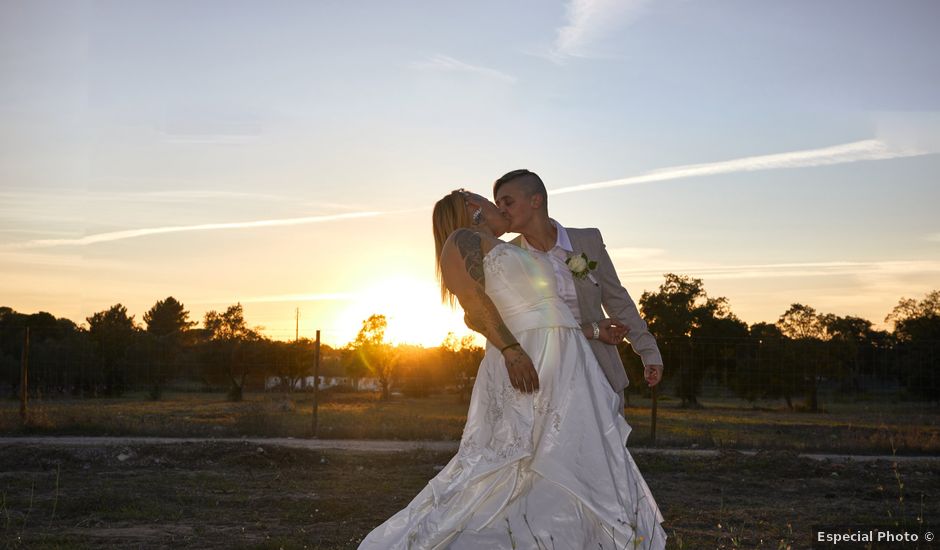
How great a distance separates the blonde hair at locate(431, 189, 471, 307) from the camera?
13.2 ft

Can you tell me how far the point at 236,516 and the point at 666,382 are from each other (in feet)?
132

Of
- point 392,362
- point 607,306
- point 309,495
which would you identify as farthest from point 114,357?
point 607,306

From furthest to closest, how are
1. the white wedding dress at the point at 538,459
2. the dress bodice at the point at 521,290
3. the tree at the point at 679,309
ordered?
the tree at the point at 679,309
the dress bodice at the point at 521,290
the white wedding dress at the point at 538,459

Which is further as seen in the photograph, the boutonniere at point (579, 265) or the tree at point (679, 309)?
the tree at point (679, 309)

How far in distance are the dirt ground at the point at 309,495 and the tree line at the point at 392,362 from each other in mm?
7170

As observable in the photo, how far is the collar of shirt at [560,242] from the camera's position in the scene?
14.0ft

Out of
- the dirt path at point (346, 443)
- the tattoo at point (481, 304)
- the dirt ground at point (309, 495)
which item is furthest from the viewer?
the dirt path at point (346, 443)

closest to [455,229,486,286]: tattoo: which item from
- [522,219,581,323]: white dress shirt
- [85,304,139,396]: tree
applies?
[522,219,581,323]: white dress shirt

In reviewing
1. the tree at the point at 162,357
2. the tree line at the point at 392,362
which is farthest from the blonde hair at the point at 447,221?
the tree at the point at 162,357

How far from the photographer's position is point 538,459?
12.4 feet

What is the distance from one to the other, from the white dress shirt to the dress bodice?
0.43ft

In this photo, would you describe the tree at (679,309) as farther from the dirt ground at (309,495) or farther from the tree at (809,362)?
the dirt ground at (309,495)

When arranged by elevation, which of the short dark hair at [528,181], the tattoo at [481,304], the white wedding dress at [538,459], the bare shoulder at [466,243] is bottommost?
the white wedding dress at [538,459]

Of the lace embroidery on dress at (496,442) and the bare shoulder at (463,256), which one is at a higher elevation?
the bare shoulder at (463,256)
